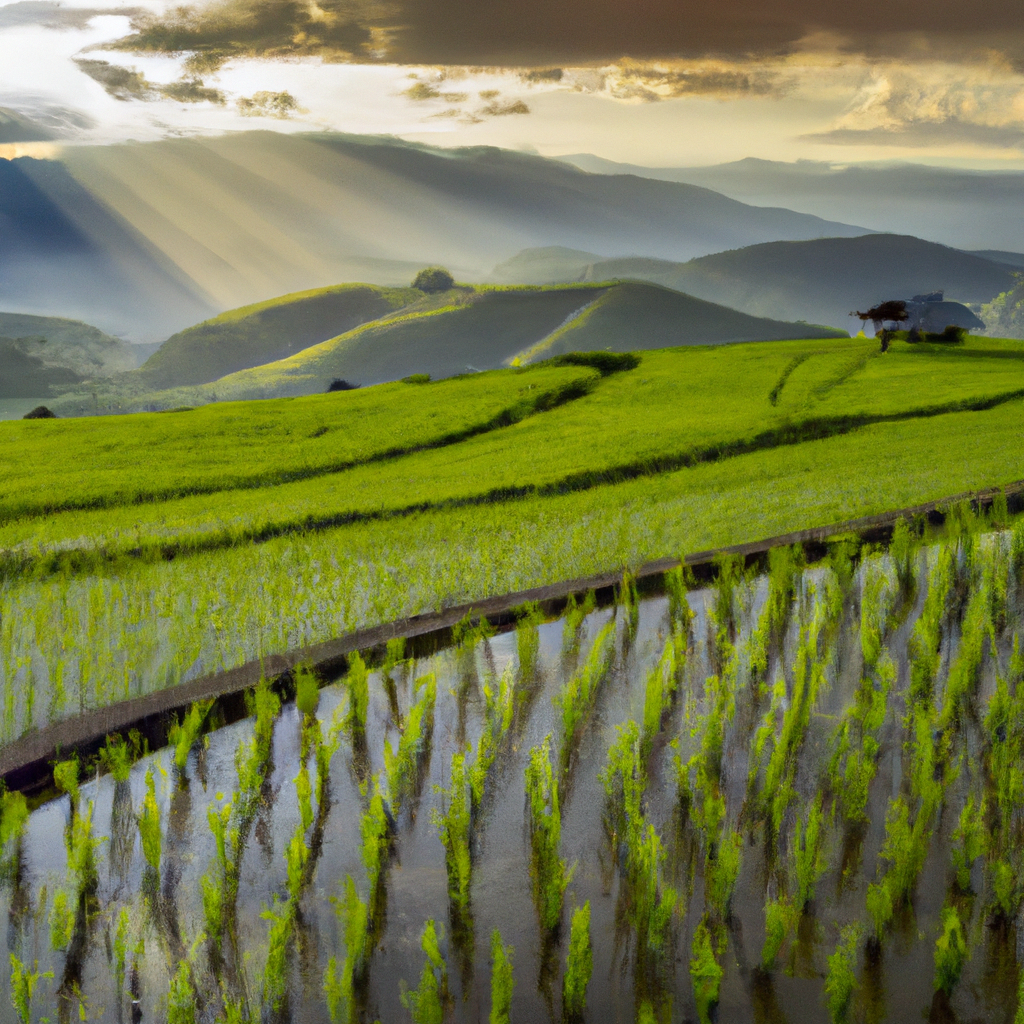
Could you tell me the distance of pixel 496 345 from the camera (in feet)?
493

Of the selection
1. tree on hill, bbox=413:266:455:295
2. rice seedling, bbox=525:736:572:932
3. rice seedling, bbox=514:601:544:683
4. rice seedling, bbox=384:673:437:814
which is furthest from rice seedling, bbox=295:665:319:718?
tree on hill, bbox=413:266:455:295

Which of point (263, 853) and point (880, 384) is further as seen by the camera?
point (880, 384)

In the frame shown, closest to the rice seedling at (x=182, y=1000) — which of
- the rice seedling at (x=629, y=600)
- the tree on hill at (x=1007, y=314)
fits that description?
the rice seedling at (x=629, y=600)

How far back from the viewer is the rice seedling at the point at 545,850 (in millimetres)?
3080

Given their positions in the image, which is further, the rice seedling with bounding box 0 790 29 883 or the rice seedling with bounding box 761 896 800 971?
the rice seedling with bounding box 0 790 29 883

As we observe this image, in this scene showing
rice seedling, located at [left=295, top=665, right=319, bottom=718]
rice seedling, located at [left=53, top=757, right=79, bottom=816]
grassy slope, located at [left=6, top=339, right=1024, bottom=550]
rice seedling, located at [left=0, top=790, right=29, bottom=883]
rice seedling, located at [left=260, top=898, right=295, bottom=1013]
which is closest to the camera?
rice seedling, located at [left=260, top=898, right=295, bottom=1013]

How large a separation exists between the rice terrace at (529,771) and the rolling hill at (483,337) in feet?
408

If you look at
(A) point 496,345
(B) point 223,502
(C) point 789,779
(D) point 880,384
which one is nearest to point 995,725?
(C) point 789,779

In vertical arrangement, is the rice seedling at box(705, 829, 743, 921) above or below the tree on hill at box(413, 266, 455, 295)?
below

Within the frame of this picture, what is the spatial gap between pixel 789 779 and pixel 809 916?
830mm

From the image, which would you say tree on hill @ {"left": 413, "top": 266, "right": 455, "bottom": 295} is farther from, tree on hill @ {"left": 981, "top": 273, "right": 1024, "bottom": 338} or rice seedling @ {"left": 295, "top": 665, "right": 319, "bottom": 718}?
rice seedling @ {"left": 295, "top": 665, "right": 319, "bottom": 718}

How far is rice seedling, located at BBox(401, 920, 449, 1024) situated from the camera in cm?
254

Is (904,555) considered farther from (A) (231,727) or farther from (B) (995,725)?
(A) (231,727)

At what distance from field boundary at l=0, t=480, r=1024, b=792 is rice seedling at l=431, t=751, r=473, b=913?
6.38 feet
